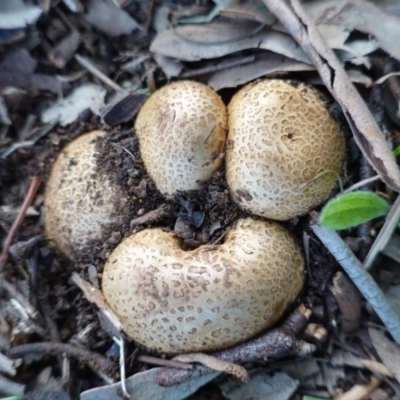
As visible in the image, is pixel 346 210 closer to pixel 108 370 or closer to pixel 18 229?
pixel 108 370

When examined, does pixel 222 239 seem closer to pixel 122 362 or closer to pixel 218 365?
pixel 218 365

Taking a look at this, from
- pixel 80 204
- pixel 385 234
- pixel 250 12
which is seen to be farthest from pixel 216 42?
pixel 385 234

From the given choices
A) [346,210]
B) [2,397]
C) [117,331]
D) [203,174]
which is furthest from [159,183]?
[2,397]

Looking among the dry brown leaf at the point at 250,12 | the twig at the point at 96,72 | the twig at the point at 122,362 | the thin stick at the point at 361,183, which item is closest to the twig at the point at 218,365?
the twig at the point at 122,362

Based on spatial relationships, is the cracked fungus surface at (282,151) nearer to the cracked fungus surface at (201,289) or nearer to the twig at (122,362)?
the cracked fungus surface at (201,289)

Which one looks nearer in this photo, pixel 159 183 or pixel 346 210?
pixel 346 210
